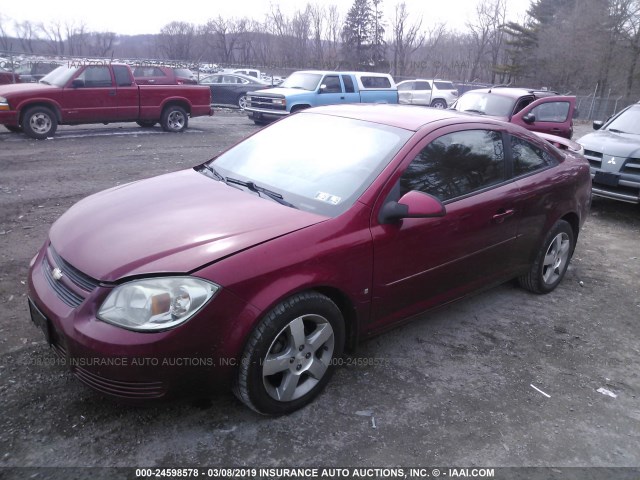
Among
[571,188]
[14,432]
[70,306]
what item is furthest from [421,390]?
[571,188]

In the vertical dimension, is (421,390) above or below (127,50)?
below

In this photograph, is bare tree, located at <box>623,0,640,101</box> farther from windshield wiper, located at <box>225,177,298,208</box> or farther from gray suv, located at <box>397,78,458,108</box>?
windshield wiper, located at <box>225,177,298,208</box>

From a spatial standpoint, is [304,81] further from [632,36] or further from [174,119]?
[632,36]

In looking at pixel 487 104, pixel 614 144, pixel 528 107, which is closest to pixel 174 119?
pixel 487 104

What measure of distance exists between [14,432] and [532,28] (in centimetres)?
5461

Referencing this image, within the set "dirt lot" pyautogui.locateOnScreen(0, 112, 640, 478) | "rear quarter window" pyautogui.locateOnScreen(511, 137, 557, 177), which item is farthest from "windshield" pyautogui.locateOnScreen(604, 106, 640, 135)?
"rear quarter window" pyautogui.locateOnScreen(511, 137, 557, 177)

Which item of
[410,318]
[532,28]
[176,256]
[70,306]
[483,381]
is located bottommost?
[483,381]

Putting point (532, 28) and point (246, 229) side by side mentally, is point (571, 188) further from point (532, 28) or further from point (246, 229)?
point (532, 28)

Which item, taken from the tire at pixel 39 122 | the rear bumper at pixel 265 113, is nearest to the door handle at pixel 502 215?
the tire at pixel 39 122

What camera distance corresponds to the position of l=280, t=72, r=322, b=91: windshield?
15.3m

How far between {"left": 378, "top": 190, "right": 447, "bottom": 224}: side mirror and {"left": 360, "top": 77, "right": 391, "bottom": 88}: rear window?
14009 millimetres

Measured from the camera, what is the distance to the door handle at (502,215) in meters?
3.70

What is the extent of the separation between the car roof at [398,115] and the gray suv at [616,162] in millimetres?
4320

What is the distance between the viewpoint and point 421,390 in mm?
3129
